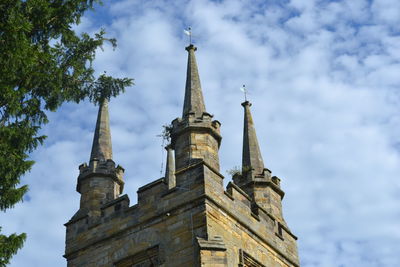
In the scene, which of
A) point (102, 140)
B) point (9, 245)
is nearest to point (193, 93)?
point (102, 140)

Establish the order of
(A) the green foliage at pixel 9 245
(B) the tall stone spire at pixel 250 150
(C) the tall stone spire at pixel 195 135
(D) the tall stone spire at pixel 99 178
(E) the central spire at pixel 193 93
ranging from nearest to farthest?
(A) the green foliage at pixel 9 245
(C) the tall stone spire at pixel 195 135
(E) the central spire at pixel 193 93
(D) the tall stone spire at pixel 99 178
(B) the tall stone spire at pixel 250 150

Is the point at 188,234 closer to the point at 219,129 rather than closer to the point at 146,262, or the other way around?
the point at 146,262

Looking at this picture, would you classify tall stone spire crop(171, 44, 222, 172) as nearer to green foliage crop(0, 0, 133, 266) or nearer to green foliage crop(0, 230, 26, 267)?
green foliage crop(0, 0, 133, 266)

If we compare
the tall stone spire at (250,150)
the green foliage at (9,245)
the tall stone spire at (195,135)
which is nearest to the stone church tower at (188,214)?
the tall stone spire at (195,135)

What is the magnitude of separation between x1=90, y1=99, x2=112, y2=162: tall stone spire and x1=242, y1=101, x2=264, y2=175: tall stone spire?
3.74m

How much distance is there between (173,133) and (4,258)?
748 centimetres

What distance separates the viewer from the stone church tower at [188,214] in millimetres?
18922

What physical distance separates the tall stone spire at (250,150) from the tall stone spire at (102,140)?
3.74 m

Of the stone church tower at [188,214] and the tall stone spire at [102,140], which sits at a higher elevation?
the tall stone spire at [102,140]

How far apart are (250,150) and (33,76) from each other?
8.47 meters

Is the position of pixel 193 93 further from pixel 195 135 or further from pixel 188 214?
pixel 188 214

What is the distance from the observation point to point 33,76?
1670cm

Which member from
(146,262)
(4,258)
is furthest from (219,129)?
(4,258)

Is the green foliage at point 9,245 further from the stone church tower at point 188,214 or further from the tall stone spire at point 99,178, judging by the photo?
the tall stone spire at point 99,178
